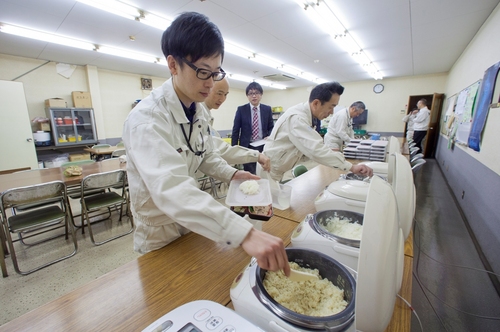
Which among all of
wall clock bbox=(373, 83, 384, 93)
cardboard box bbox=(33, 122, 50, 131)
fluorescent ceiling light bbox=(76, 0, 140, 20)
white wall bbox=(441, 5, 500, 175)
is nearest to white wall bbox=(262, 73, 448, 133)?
wall clock bbox=(373, 83, 384, 93)

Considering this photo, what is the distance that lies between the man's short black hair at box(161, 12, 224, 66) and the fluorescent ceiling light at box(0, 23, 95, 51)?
14.0 ft

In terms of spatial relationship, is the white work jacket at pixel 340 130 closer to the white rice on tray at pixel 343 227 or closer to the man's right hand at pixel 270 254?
the white rice on tray at pixel 343 227

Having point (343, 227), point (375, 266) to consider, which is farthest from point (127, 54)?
point (375, 266)

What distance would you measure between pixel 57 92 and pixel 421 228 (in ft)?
24.8

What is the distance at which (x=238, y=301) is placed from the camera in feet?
1.70

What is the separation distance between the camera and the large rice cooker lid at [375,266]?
37 cm

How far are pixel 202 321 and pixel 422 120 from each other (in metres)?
A: 7.74

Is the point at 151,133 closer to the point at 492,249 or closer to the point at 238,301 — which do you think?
the point at 238,301

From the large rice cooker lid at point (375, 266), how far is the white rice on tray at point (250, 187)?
0.57 m

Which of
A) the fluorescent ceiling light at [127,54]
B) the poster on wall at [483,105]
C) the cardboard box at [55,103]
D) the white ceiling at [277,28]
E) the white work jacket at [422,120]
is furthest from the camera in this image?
the white work jacket at [422,120]

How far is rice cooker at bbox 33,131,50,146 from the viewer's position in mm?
4555

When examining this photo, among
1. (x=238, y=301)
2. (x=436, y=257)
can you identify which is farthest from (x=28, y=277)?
(x=436, y=257)

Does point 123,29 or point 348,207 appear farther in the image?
point 123,29

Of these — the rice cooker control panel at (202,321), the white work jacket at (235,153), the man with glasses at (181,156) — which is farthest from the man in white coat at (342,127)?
the rice cooker control panel at (202,321)
